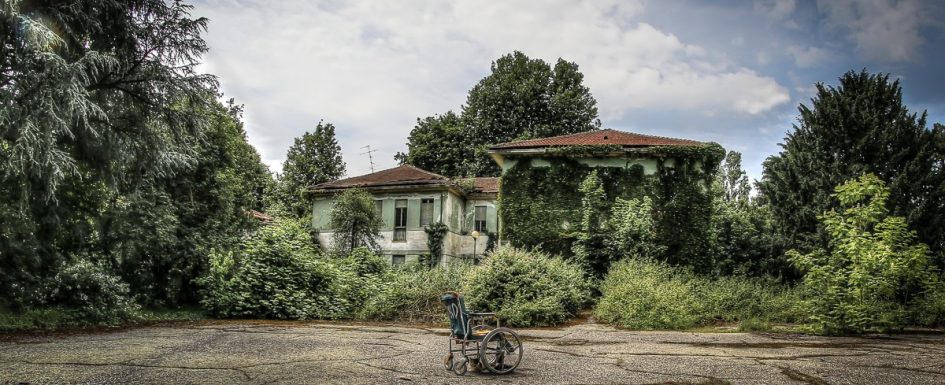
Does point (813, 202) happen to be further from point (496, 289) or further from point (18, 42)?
point (18, 42)

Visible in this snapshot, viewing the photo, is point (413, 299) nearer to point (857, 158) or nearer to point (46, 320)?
point (46, 320)

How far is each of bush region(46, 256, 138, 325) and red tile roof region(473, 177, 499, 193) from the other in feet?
61.4

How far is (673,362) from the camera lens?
8.48 m

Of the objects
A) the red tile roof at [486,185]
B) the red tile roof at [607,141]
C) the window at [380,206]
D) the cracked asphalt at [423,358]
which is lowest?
the cracked asphalt at [423,358]

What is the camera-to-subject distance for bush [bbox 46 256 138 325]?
44.3 feet

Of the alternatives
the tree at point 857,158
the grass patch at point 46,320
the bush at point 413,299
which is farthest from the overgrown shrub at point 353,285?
the tree at point 857,158

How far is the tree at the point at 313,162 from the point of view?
4534cm

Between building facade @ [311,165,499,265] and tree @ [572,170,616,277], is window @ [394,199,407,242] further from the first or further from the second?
tree @ [572,170,616,277]

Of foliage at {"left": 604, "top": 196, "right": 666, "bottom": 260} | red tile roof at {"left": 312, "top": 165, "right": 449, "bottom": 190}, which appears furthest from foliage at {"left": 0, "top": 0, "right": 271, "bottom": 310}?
foliage at {"left": 604, "top": 196, "right": 666, "bottom": 260}

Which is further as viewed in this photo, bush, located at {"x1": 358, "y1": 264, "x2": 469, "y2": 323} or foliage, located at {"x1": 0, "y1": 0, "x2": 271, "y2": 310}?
bush, located at {"x1": 358, "y1": 264, "x2": 469, "y2": 323}

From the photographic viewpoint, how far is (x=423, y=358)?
881cm

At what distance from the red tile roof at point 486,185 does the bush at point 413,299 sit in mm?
12915

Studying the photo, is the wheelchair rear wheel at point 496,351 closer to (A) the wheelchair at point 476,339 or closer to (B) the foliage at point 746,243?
(A) the wheelchair at point 476,339

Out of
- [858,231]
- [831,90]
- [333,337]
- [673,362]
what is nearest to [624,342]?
[673,362]
